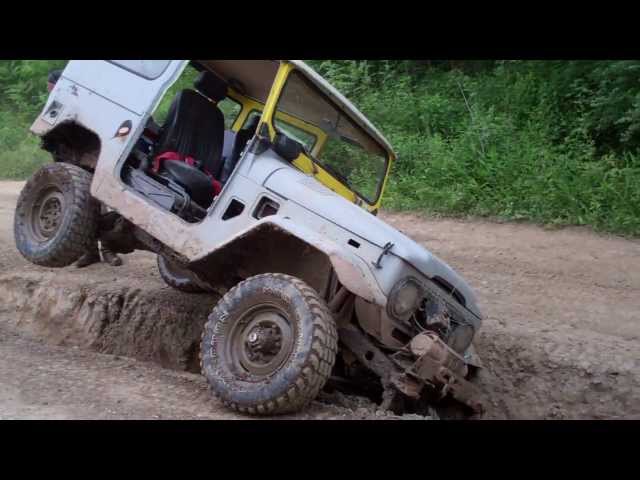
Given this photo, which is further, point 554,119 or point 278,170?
point 554,119

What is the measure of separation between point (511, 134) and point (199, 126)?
665cm

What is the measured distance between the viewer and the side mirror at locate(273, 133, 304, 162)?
528cm

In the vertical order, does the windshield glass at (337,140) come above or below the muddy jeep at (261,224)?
above

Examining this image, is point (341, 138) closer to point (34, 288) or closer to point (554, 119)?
point (34, 288)

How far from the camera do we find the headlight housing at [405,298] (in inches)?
177

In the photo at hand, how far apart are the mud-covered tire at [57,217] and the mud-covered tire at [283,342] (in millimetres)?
1756

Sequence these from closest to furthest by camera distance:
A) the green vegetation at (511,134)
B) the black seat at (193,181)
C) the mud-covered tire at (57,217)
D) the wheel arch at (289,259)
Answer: the wheel arch at (289,259)
the black seat at (193,181)
the mud-covered tire at (57,217)
the green vegetation at (511,134)

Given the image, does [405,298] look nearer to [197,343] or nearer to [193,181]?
[193,181]

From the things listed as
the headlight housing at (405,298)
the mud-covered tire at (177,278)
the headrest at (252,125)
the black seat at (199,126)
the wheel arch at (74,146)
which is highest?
the headrest at (252,125)

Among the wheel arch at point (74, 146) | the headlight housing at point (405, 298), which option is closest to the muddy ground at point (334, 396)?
the headlight housing at point (405, 298)

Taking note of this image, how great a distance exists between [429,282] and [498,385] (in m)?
1.80

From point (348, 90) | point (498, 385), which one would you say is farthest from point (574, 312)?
point (348, 90)

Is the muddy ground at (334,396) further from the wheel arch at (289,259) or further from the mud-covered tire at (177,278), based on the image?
the wheel arch at (289,259)

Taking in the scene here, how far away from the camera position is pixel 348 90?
14.1 metres
